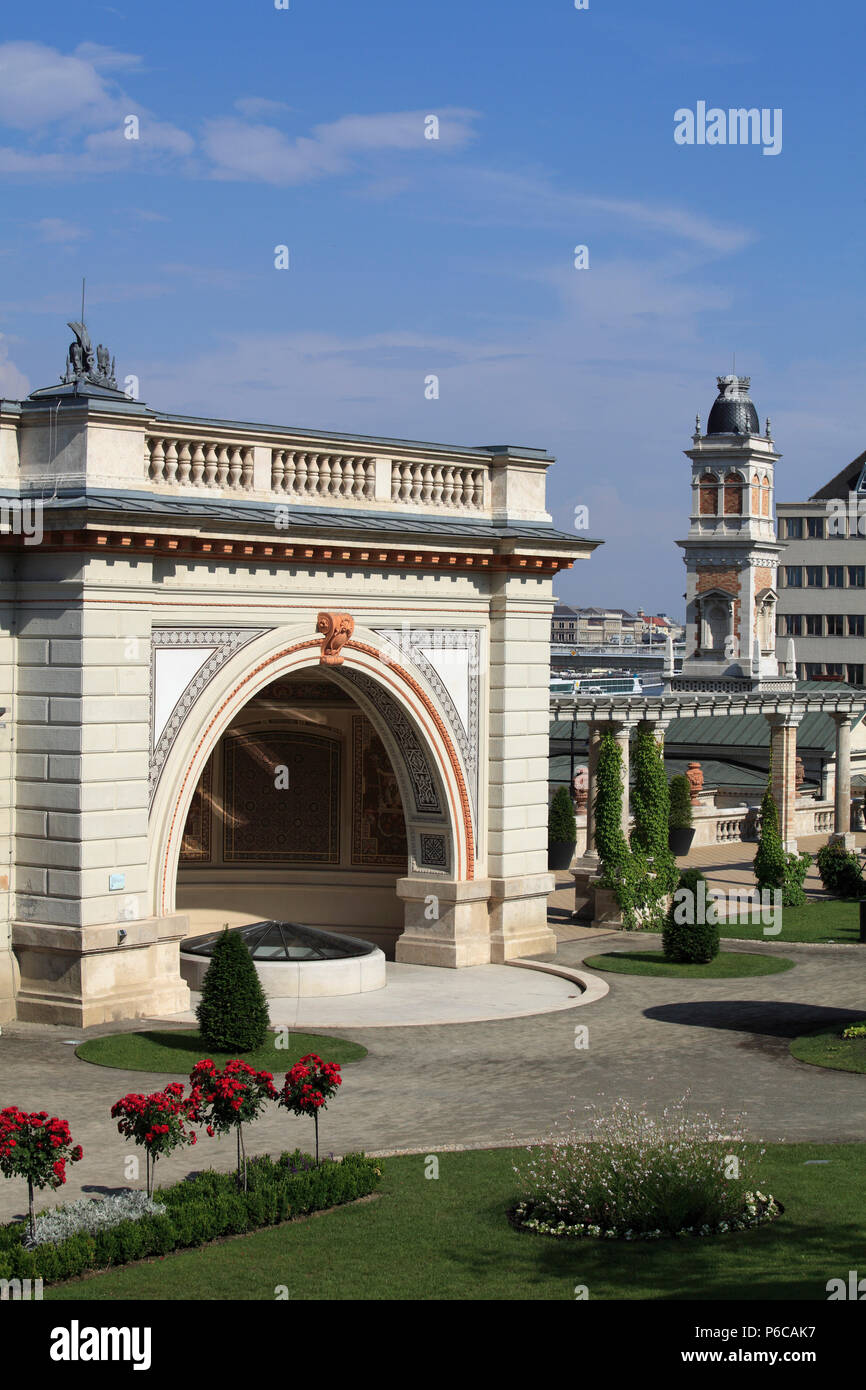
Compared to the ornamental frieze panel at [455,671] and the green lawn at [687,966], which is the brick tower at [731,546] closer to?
the green lawn at [687,966]

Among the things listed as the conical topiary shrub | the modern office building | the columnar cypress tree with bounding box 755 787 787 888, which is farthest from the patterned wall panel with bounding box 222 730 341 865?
the modern office building

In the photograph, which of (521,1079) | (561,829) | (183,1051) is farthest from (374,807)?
(561,829)

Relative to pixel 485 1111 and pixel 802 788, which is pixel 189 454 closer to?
pixel 485 1111

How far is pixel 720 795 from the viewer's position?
5725 cm

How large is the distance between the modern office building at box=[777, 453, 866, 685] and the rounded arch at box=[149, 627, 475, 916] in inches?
3292

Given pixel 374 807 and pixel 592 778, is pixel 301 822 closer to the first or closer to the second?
pixel 374 807

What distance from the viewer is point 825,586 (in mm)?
110812

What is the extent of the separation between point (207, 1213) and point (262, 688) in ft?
44.3

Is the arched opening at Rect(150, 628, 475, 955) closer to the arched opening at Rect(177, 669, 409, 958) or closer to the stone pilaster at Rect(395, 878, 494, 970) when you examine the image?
the arched opening at Rect(177, 669, 409, 958)

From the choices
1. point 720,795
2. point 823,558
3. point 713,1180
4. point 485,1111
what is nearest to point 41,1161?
point 713,1180

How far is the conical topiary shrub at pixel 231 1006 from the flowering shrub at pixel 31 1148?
756cm

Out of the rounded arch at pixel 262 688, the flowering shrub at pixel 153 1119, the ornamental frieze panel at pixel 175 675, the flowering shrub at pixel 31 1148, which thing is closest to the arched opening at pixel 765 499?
the rounded arch at pixel 262 688

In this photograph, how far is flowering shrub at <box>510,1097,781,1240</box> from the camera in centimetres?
1482
